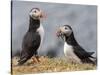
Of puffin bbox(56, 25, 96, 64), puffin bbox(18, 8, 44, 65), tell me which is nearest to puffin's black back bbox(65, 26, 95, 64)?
puffin bbox(56, 25, 96, 64)

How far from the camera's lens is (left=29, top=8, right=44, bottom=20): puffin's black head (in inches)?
85.1

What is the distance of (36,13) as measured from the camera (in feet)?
7.17

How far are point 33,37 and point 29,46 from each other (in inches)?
4.1

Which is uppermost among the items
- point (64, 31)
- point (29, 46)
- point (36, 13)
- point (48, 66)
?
point (36, 13)

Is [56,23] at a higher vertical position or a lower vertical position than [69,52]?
higher

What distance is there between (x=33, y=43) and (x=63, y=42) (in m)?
0.34

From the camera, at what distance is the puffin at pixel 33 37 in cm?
213

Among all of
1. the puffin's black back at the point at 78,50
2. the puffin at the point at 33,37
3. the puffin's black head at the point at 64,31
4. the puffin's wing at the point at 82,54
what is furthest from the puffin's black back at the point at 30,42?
the puffin's wing at the point at 82,54

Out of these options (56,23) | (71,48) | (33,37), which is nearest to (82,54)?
(71,48)

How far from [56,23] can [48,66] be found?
1.57 ft

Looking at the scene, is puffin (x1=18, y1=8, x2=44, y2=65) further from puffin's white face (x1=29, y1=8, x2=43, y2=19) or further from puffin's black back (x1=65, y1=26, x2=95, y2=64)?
puffin's black back (x1=65, y1=26, x2=95, y2=64)

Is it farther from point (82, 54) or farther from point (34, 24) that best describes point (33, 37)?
point (82, 54)

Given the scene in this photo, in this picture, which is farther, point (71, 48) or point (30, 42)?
point (71, 48)

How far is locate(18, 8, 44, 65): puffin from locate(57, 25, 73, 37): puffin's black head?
197 millimetres
